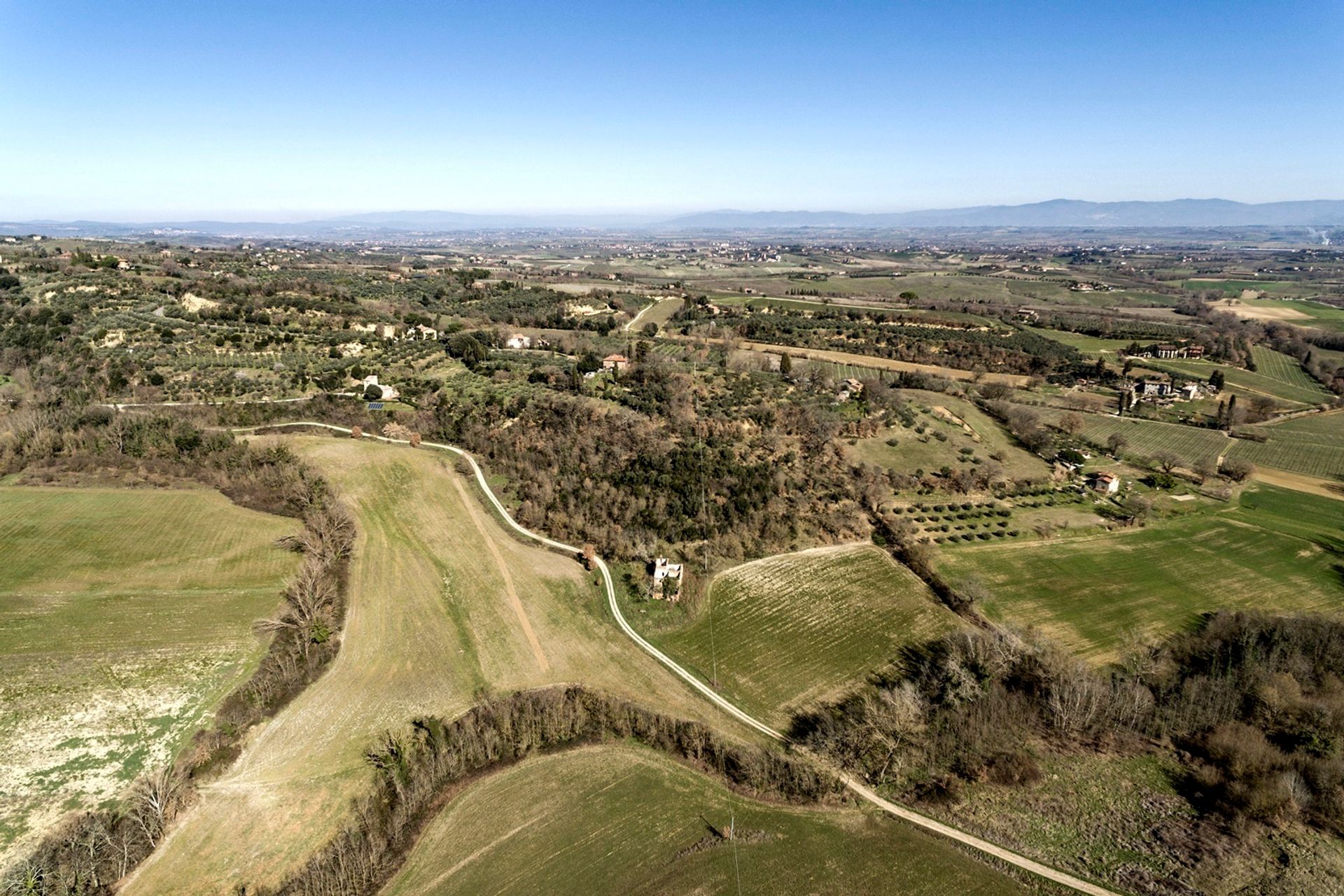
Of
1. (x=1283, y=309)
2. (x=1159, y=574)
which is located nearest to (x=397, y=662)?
(x=1159, y=574)

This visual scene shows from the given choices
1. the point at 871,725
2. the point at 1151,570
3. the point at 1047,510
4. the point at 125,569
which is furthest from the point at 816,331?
the point at 125,569

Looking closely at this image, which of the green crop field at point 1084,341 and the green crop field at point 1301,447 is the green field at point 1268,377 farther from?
the green crop field at point 1301,447

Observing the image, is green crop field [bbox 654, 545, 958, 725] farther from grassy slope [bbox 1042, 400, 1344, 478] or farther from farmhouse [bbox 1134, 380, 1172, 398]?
farmhouse [bbox 1134, 380, 1172, 398]

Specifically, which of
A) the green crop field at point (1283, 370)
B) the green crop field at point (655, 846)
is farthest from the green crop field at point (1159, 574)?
the green crop field at point (1283, 370)

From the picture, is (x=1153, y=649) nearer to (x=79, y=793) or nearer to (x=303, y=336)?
(x=79, y=793)

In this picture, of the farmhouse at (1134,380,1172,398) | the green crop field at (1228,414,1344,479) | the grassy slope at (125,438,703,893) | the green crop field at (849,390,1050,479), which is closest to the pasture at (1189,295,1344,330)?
the green crop field at (1228,414,1344,479)
